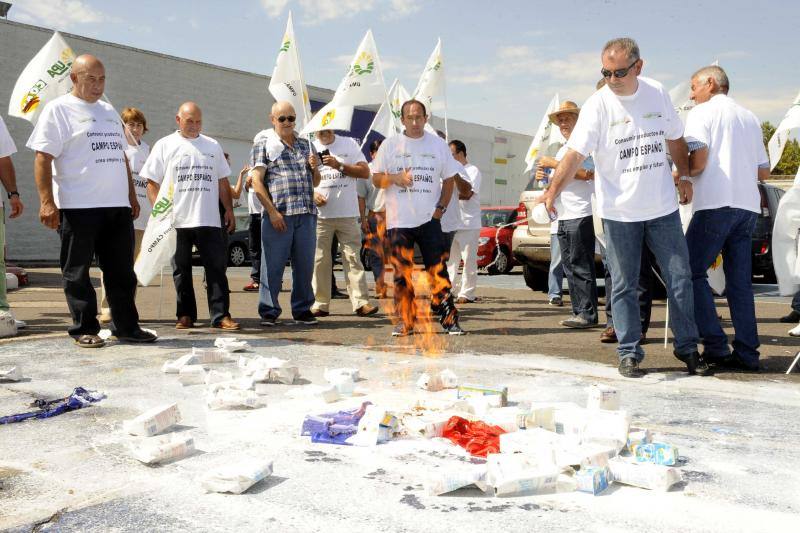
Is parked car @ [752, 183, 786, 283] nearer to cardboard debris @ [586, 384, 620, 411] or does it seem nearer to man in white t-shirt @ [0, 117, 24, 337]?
cardboard debris @ [586, 384, 620, 411]

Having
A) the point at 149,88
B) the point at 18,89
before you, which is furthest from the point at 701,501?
the point at 149,88

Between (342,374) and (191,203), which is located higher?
(191,203)

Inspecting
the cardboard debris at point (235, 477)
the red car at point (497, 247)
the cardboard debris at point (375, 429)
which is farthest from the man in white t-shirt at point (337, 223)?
the red car at point (497, 247)

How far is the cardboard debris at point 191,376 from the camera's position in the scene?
15.1 feet

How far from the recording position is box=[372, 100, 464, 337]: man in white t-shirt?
6.70 meters

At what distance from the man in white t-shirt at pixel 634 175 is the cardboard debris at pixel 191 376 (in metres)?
2.41

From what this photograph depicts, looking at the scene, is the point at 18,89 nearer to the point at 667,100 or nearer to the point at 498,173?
the point at 667,100

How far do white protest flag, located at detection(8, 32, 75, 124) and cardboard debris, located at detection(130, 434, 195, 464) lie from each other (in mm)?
6173

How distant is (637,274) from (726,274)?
0.73 meters

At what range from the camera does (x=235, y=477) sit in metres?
2.78

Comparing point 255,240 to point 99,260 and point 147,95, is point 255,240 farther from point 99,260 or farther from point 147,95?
point 147,95

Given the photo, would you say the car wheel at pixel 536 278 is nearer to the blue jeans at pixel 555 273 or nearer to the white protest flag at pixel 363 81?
the blue jeans at pixel 555 273

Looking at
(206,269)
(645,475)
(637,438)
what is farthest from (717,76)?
(206,269)

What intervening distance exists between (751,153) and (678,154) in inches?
22.5
